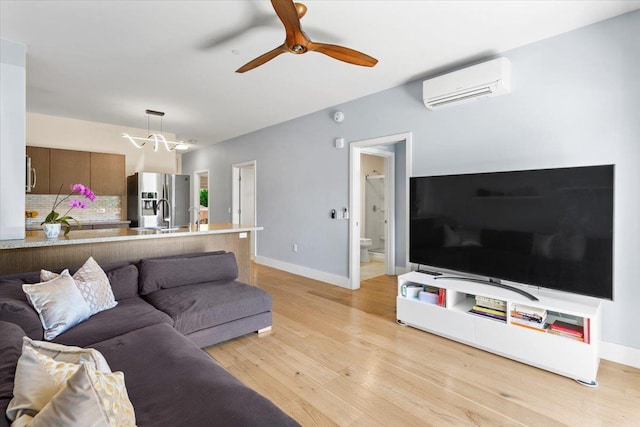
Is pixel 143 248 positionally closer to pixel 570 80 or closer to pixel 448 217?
pixel 448 217

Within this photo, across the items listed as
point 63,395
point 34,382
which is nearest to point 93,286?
point 34,382

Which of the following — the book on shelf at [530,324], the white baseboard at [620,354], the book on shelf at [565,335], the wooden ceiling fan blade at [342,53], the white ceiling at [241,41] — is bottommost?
the white baseboard at [620,354]

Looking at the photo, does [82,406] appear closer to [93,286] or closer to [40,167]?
[93,286]

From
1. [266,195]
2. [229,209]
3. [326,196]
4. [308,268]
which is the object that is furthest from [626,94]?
[229,209]

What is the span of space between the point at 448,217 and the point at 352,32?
1.93 meters

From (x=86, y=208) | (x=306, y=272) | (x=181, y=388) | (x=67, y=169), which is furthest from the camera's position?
(x=86, y=208)

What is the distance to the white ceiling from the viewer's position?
2418 mm

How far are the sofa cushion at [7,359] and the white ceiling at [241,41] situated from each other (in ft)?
7.45

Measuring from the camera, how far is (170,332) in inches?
80.7

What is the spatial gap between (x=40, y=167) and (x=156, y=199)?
5.50 feet

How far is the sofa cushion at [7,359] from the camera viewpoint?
1.03 m

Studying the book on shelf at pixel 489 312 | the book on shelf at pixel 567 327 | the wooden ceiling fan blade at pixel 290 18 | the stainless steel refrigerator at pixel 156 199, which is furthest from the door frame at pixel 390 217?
the stainless steel refrigerator at pixel 156 199

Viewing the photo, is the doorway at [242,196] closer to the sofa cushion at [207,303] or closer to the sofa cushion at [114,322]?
the sofa cushion at [207,303]

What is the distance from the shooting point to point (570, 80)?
8.89 ft
